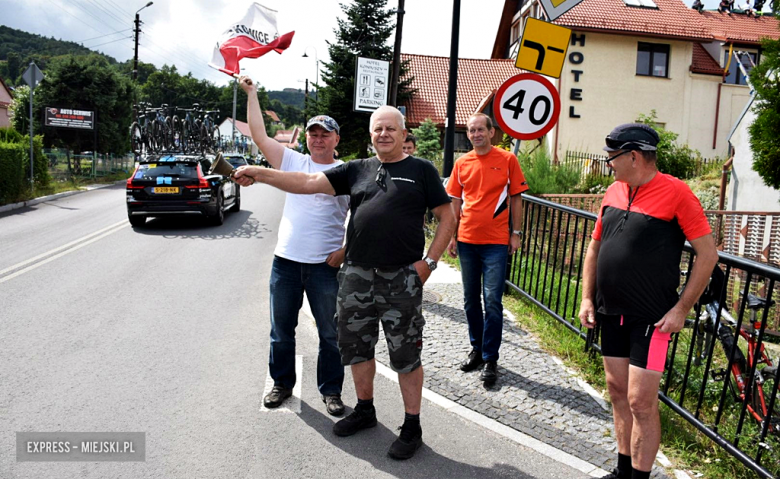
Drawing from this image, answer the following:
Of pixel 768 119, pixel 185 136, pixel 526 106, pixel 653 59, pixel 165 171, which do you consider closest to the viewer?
pixel 526 106

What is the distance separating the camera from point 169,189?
13.2 metres

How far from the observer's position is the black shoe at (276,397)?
4.30m

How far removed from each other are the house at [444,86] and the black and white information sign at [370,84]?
22.0m

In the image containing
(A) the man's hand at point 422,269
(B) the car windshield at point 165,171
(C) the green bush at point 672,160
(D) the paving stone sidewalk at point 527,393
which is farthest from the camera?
(C) the green bush at point 672,160

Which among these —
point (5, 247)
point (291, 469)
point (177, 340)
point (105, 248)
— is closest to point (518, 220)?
point (291, 469)

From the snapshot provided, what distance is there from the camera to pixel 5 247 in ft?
34.6

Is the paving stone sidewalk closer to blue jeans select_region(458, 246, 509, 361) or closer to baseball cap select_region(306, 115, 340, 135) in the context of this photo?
blue jeans select_region(458, 246, 509, 361)

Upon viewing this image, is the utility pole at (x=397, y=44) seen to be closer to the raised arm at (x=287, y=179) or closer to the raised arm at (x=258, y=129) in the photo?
the raised arm at (x=258, y=129)

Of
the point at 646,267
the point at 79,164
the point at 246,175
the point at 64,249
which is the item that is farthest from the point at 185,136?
the point at 646,267

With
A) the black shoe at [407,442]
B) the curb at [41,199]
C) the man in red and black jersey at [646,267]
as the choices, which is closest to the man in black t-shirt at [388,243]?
the black shoe at [407,442]

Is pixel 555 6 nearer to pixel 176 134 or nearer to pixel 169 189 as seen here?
pixel 169 189

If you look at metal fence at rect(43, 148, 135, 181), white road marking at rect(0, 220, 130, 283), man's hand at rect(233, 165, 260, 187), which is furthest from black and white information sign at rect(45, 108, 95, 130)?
man's hand at rect(233, 165, 260, 187)

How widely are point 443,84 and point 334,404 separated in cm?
3604

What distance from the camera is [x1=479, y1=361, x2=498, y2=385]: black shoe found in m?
4.69
